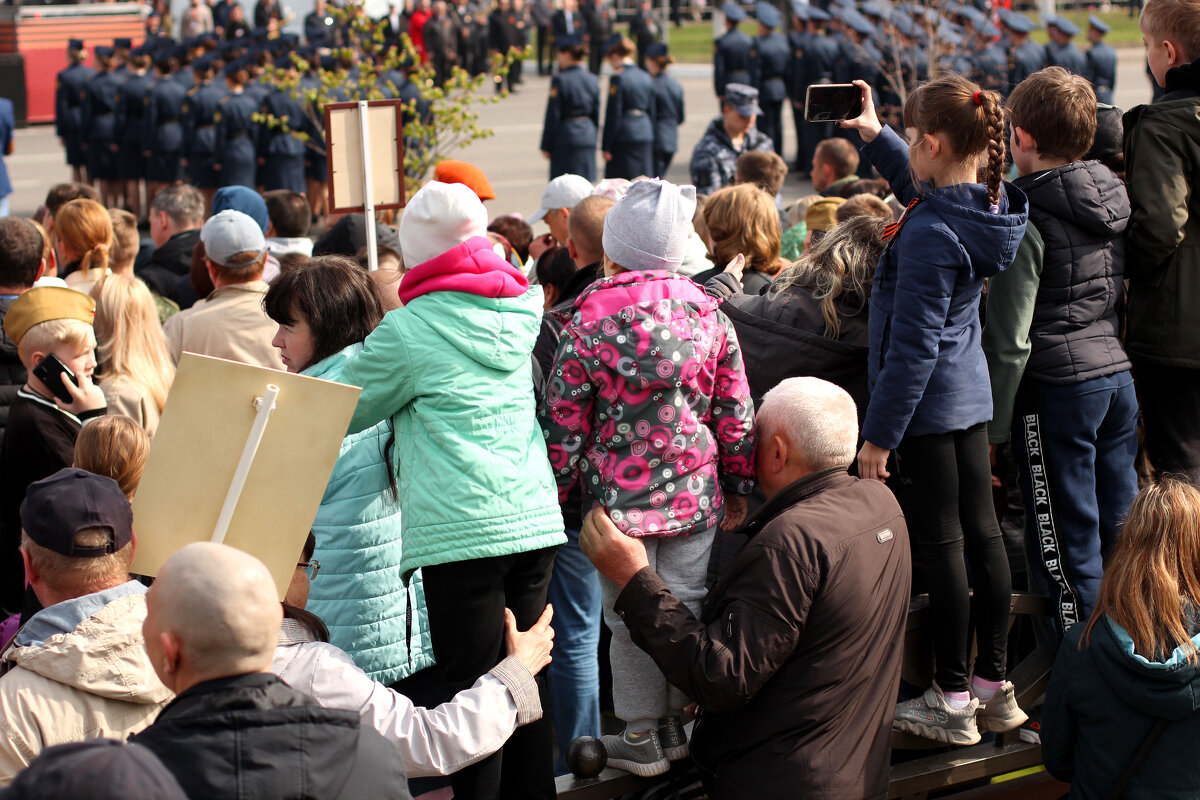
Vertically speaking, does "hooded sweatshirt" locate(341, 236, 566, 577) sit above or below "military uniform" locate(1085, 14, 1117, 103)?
below

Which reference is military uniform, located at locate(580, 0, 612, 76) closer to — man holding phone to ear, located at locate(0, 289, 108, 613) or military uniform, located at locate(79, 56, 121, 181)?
military uniform, located at locate(79, 56, 121, 181)

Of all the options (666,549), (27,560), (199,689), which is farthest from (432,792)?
(199,689)

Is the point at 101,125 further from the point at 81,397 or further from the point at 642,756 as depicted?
the point at 642,756

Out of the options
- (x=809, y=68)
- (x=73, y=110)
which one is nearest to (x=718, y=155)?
(x=809, y=68)

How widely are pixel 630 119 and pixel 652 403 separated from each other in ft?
34.9

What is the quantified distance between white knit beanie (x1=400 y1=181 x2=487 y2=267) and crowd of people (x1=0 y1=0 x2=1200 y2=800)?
1 cm

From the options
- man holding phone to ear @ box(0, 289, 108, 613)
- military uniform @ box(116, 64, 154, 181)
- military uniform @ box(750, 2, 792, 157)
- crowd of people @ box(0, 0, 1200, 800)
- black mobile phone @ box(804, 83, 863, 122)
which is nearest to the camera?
crowd of people @ box(0, 0, 1200, 800)

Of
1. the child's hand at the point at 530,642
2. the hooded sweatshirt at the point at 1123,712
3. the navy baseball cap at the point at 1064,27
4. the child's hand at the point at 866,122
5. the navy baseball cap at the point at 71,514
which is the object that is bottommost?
the hooded sweatshirt at the point at 1123,712

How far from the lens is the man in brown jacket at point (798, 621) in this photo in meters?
2.96

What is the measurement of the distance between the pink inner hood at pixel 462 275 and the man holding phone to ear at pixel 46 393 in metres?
1.60

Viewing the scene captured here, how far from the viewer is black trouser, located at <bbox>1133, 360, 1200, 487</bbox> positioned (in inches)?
155

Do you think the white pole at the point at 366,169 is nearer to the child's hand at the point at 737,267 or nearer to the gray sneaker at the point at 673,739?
the child's hand at the point at 737,267

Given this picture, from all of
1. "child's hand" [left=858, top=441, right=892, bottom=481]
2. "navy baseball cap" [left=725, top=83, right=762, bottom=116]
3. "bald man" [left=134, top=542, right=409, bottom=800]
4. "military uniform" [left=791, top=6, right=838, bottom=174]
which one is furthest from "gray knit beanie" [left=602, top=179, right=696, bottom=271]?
"military uniform" [left=791, top=6, right=838, bottom=174]

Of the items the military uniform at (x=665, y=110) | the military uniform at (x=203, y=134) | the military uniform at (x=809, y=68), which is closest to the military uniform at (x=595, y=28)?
the military uniform at (x=809, y=68)
